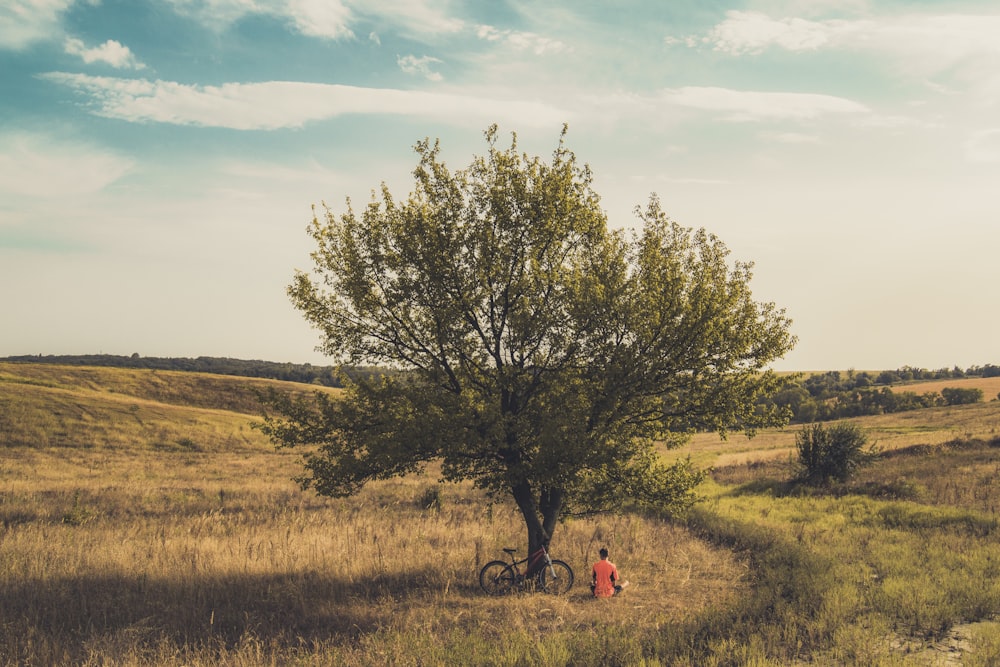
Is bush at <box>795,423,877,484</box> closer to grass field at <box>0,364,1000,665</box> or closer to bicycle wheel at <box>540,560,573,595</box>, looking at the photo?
grass field at <box>0,364,1000,665</box>

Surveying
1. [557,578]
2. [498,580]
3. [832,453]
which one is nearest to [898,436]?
[832,453]

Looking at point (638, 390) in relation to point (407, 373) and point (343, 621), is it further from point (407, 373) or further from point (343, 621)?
point (343, 621)

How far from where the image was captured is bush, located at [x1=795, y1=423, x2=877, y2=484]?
31.8 metres

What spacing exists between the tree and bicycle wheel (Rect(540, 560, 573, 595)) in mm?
1769

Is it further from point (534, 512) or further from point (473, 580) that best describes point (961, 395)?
point (473, 580)

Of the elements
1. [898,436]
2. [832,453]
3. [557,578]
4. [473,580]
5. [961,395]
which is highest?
[832,453]

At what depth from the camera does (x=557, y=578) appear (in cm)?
1445

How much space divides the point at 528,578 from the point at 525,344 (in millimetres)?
5951

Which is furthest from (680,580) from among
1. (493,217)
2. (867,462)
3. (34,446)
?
(34,446)

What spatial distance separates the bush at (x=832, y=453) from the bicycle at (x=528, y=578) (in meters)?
23.8

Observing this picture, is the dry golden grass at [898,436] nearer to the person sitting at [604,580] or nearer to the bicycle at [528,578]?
the bicycle at [528,578]

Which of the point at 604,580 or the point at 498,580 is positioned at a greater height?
the point at 604,580

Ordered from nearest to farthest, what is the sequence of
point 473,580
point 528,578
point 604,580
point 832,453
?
point 604,580 → point 528,578 → point 473,580 → point 832,453

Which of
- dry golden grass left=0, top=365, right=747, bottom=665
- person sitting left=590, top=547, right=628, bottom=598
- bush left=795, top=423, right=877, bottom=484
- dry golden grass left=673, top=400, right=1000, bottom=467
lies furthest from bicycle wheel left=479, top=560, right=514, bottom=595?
bush left=795, top=423, right=877, bottom=484
